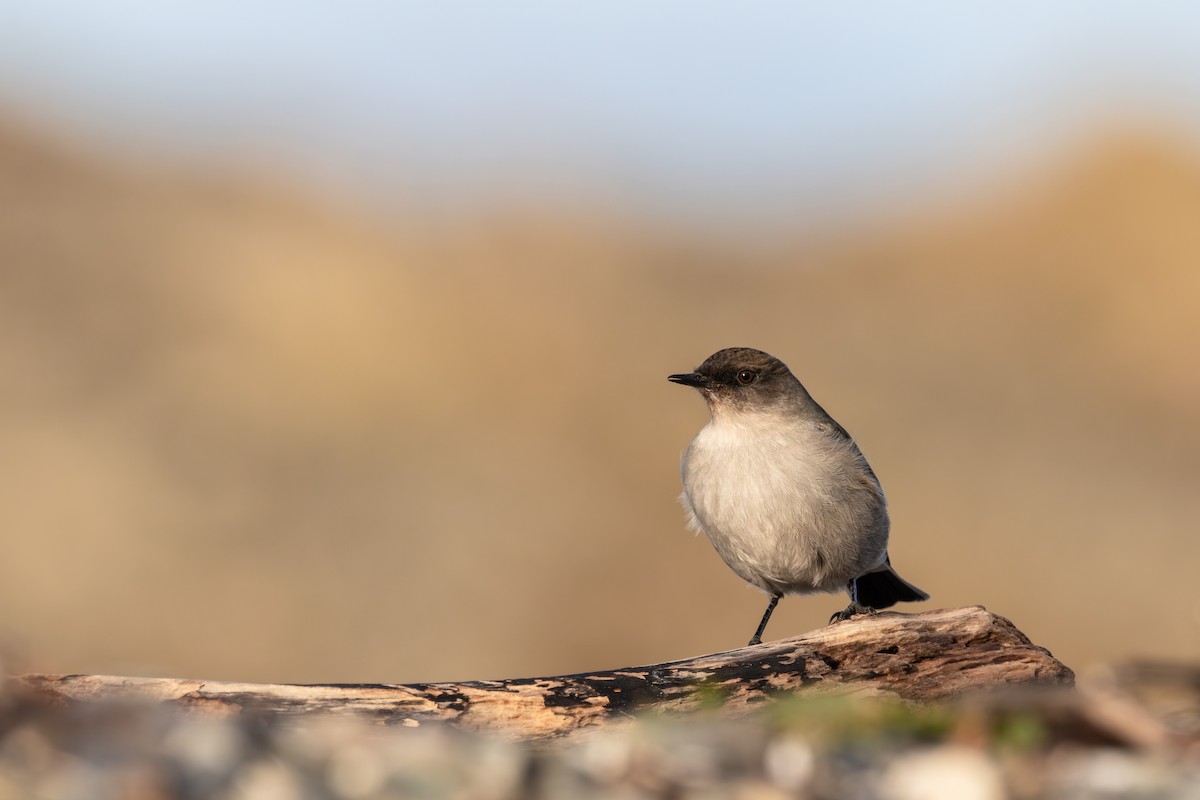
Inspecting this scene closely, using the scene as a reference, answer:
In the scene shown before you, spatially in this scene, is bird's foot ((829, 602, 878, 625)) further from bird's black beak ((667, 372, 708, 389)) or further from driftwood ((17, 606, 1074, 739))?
bird's black beak ((667, 372, 708, 389))

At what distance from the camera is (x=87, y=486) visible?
24.0 metres

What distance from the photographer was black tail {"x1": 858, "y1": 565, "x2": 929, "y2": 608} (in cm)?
949

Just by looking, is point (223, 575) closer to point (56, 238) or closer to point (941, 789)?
point (56, 238)

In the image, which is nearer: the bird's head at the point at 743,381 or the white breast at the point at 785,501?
the white breast at the point at 785,501

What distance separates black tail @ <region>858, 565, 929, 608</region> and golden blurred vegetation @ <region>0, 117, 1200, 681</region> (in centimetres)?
1209

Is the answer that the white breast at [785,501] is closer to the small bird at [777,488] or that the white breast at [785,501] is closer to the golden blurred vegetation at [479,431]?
the small bird at [777,488]

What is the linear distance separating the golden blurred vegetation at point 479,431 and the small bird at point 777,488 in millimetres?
13060

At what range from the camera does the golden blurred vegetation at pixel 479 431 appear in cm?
2347

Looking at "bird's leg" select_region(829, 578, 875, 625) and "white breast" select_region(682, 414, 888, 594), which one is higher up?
"white breast" select_region(682, 414, 888, 594)

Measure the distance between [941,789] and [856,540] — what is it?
447 cm

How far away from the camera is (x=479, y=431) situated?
27812mm

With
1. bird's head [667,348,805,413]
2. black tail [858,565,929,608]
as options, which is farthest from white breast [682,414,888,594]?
black tail [858,565,929,608]

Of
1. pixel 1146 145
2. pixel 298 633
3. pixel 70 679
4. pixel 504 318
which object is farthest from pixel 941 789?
pixel 1146 145

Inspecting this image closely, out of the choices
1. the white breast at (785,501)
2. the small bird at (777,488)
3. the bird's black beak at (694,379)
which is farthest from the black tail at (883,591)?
the bird's black beak at (694,379)
